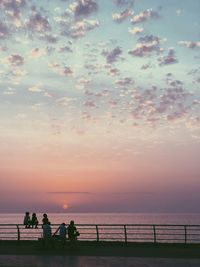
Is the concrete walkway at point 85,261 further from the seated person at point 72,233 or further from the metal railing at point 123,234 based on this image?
the seated person at point 72,233

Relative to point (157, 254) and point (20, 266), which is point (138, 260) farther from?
point (20, 266)

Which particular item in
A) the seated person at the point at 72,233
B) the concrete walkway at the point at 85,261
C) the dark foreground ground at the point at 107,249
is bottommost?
the concrete walkway at the point at 85,261

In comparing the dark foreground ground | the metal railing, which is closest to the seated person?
the dark foreground ground

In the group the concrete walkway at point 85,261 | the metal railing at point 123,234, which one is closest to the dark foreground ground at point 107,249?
the metal railing at point 123,234

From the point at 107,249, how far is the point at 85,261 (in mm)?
4489

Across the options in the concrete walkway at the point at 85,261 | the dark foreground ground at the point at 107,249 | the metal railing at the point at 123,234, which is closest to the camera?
the concrete walkway at the point at 85,261

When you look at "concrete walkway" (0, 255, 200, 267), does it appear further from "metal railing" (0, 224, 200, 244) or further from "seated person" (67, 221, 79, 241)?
"seated person" (67, 221, 79, 241)

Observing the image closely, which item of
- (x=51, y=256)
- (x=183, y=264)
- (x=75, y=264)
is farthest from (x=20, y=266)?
(x=183, y=264)

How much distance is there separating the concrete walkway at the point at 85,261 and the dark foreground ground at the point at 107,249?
1147 mm

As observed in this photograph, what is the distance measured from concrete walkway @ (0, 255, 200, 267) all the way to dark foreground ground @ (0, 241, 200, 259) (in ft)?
3.76

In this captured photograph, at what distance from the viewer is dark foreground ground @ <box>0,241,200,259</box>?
21.5 meters

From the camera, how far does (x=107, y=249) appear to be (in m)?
23.6

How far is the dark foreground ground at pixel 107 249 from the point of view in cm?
2145

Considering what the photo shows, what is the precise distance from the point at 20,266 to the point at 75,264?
2.11 m
